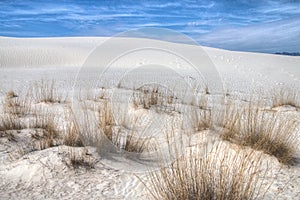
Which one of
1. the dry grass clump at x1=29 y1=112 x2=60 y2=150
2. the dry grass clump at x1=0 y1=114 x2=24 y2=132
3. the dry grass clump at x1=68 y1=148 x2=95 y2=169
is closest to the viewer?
the dry grass clump at x1=68 y1=148 x2=95 y2=169

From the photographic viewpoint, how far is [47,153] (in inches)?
115

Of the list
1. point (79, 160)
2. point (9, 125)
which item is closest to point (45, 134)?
point (9, 125)

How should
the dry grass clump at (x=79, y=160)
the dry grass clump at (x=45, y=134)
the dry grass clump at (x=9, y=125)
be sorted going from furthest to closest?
the dry grass clump at (x=9, y=125), the dry grass clump at (x=45, y=134), the dry grass clump at (x=79, y=160)

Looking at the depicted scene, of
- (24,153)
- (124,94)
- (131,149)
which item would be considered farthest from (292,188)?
(124,94)

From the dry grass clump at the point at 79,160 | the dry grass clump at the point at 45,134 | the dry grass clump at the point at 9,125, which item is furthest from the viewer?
the dry grass clump at the point at 9,125

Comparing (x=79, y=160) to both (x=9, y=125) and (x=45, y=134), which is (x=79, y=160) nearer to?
(x=45, y=134)

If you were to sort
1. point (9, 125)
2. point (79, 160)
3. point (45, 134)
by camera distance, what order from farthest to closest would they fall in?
point (9, 125) → point (45, 134) → point (79, 160)

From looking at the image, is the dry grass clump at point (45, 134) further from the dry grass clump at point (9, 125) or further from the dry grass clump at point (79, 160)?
the dry grass clump at point (79, 160)

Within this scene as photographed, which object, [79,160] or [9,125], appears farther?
[9,125]

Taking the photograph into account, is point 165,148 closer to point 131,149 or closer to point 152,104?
point 131,149

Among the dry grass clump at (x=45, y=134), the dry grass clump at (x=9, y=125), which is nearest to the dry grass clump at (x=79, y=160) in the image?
the dry grass clump at (x=45, y=134)

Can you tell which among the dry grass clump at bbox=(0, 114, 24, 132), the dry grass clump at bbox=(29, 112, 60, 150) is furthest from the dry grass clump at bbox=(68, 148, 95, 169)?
the dry grass clump at bbox=(0, 114, 24, 132)

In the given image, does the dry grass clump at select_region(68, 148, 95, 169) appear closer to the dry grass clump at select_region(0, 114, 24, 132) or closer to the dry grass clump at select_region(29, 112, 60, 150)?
the dry grass clump at select_region(29, 112, 60, 150)

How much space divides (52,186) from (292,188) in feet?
6.75
